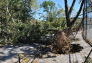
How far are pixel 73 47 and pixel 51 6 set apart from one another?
1511 centimetres

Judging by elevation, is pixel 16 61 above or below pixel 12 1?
below

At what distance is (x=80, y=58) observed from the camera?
8.43m

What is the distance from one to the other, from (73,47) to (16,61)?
394cm

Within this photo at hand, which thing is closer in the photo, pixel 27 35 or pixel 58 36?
pixel 58 36

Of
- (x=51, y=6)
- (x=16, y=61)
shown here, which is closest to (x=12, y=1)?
(x=16, y=61)

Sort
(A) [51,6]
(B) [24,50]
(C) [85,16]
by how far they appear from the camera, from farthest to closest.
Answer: (A) [51,6] < (C) [85,16] < (B) [24,50]

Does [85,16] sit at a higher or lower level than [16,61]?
higher

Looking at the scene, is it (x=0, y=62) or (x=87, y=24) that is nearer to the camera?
(x=0, y=62)

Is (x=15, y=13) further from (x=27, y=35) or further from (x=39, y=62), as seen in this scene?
(x=39, y=62)

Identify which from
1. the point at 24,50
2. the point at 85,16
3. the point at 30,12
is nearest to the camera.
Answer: the point at 24,50

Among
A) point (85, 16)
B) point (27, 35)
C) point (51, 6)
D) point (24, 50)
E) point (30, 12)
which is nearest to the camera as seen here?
point (24, 50)

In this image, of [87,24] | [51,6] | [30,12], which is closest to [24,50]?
[87,24]

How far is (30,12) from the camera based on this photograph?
1616 centimetres

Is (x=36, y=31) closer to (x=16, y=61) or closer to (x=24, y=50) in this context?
(x=24, y=50)
